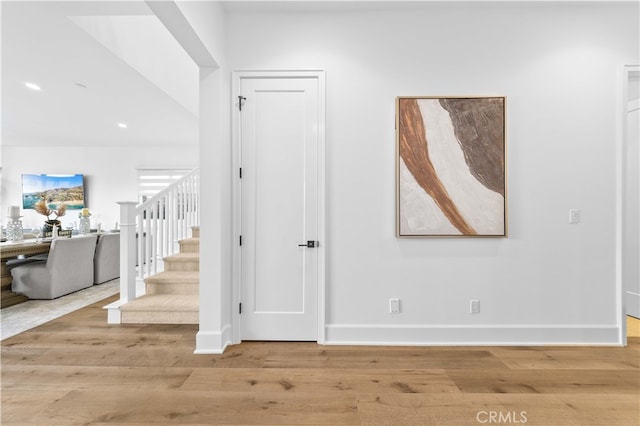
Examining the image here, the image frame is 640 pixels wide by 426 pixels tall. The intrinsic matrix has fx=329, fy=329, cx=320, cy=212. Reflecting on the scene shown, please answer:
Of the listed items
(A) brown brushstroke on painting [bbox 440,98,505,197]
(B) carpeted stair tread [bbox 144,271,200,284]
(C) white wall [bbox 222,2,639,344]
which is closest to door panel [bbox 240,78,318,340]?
(C) white wall [bbox 222,2,639,344]

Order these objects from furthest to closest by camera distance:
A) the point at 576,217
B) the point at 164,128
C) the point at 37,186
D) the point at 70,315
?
the point at 37,186, the point at 164,128, the point at 70,315, the point at 576,217

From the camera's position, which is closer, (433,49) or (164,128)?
(433,49)

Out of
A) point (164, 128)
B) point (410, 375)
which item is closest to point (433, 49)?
point (410, 375)

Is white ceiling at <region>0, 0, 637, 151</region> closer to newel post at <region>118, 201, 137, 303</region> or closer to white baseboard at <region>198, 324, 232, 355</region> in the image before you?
newel post at <region>118, 201, 137, 303</region>

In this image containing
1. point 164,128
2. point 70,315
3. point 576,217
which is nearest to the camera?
point 576,217

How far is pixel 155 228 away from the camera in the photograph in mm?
4062

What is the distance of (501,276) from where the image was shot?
290cm

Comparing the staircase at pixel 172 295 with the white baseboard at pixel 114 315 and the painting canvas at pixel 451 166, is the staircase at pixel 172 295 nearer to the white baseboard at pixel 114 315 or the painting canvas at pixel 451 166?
the white baseboard at pixel 114 315

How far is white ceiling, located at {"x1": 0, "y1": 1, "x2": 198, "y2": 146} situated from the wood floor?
2.72 m

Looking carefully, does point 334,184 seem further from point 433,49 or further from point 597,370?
point 597,370

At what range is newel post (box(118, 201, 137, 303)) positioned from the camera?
3.51 meters

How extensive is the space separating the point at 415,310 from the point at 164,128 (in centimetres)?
572

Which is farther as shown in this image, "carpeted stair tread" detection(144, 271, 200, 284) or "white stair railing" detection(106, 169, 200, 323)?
"carpeted stair tread" detection(144, 271, 200, 284)

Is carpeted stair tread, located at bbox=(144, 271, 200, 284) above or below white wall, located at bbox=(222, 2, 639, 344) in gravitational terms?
below
